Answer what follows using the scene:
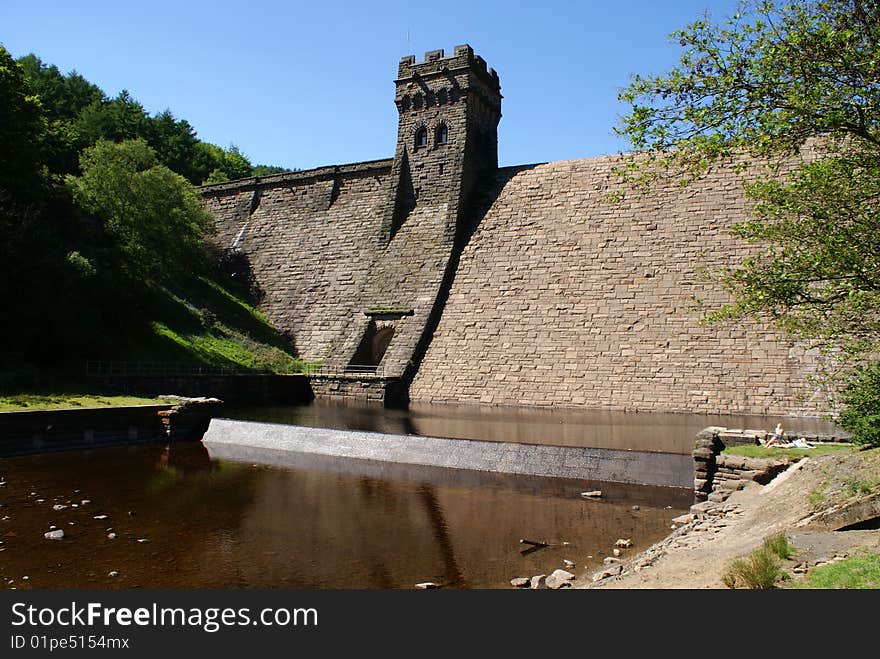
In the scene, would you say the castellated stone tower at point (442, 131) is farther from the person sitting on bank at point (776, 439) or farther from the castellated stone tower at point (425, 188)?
the person sitting on bank at point (776, 439)

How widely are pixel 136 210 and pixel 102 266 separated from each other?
4837mm

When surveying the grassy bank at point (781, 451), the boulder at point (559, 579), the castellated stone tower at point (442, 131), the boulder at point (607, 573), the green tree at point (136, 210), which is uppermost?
the castellated stone tower at point (442, 131)

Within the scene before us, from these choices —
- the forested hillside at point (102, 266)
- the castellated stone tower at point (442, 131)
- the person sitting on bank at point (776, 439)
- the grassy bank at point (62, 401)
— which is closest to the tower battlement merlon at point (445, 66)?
the castellated stone tower at point (442, 131)

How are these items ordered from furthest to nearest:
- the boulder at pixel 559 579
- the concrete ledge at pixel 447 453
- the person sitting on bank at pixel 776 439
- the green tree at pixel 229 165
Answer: the green tree at pixel 229 165 → the concrete ledge at pixel 447 453 → the person sitting on bank at pixel 776 439 → the boulder at pixel 559 579

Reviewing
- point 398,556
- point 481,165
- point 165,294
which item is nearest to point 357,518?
point 398,556

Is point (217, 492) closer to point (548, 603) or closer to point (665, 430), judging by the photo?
point (548, 603)

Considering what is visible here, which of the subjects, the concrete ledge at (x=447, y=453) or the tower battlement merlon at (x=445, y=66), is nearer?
the concrete ledge at (x=447, y=453)

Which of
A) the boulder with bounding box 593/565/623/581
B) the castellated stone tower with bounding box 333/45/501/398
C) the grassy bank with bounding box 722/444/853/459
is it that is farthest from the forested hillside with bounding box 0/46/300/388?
the grassy bank with bounding box 722/444/853/459

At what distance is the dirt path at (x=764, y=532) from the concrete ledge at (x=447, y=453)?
7.98ft

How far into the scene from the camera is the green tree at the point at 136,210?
2697 cm

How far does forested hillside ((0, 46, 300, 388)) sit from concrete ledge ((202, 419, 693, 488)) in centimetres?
603

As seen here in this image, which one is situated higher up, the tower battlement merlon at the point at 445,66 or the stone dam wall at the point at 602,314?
the tower battlement merlon at the point at 445,66

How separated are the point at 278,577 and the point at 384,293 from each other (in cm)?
2295

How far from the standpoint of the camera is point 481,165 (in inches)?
1296
